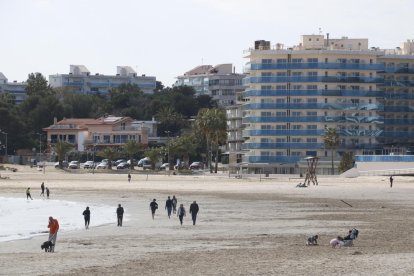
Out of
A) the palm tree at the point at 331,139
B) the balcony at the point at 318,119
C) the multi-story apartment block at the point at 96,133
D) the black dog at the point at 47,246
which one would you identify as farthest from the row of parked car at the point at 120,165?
the black dog at the point at 47,246

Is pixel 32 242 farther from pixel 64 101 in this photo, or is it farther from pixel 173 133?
pixel 64 101

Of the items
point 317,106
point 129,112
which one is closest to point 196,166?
point 317,106

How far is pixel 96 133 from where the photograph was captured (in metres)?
154

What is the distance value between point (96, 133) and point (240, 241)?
12036 cm

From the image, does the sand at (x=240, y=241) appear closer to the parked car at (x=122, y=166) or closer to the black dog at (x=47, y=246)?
the black dog at (x=47, y=246)

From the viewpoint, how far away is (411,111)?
127 meters

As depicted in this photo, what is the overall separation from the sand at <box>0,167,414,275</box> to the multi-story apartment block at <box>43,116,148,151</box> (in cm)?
7914

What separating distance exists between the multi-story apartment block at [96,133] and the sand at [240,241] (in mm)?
79141

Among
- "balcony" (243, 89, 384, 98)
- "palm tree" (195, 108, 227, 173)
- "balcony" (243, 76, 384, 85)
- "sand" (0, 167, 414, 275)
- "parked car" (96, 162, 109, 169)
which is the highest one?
"balcony" (243, 76, 384, 85)

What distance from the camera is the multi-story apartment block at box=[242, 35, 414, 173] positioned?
118812 mm

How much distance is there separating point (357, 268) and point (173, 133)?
141333 millimetres

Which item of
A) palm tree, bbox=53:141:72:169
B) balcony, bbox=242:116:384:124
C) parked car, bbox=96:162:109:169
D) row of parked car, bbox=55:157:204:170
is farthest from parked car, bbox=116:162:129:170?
balcony, bbox=242:116:384:124

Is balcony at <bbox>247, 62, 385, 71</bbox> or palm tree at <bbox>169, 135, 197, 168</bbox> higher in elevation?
balcony at <bbox>247, 62, 385, 71</bbox>

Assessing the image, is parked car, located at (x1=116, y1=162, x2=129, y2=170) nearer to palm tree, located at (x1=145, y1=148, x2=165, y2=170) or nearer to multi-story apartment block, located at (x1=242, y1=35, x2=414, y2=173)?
palm tree, located at (x1=145, y1=148, x2=165, y2=170)
